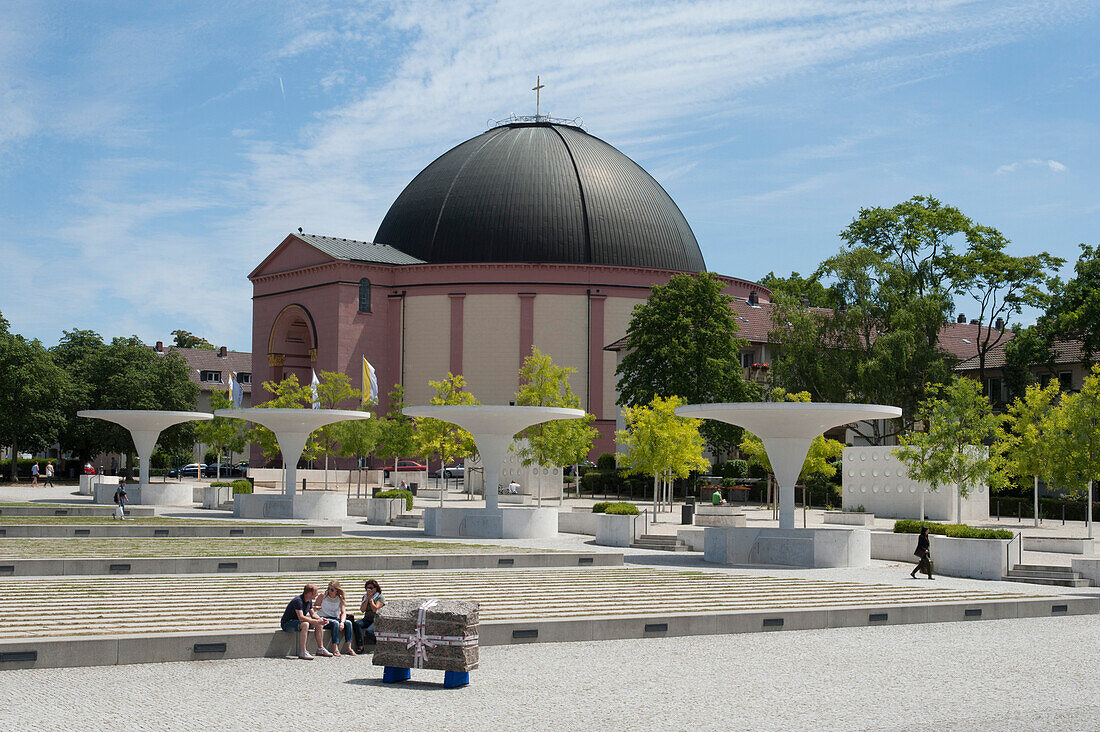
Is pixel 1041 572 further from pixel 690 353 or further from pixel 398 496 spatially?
pixel 690 353

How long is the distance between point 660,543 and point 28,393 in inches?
1799

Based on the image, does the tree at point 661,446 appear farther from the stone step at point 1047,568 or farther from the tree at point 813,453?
the stone step at point 1047,568

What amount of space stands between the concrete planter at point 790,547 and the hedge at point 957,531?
75.4 inches

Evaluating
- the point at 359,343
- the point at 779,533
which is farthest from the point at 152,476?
the point at 779,533

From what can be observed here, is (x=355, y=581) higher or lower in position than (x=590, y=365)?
lower

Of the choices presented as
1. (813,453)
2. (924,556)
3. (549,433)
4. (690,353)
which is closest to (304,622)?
(924,556)

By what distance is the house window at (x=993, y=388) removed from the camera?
67.8 metres

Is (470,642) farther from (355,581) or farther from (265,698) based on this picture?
(355,581)

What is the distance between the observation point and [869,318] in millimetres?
57688

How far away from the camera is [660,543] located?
3130cm

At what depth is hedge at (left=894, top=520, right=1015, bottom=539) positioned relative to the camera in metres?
26.7

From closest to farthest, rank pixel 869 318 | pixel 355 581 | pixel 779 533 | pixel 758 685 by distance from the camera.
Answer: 1. pixel 758 685
2. pixel 355 581
3. pixel 779 533
4. pixel 869 318

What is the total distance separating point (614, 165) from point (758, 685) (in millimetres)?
71354

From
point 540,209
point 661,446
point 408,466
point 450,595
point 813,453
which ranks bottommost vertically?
point 450,595
